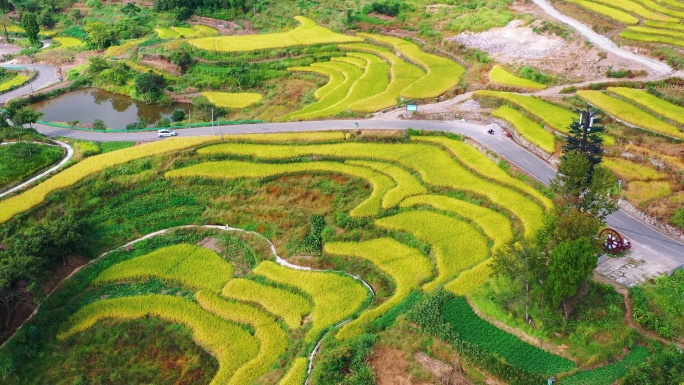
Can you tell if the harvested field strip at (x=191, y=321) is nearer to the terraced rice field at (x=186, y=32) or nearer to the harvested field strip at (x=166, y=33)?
the harvested field strip at (x=166, y=33)

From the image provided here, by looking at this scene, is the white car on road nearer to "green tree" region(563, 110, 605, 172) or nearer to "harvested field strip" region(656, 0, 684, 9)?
"green tree" region(563, 110, 605, 172)

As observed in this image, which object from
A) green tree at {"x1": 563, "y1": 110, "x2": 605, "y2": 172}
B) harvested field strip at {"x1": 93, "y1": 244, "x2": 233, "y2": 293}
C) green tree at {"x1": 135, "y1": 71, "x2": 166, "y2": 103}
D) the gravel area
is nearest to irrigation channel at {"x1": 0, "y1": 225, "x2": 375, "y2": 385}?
harvested field strip at {"x1": 93, "y1": 244, "x2": 233, "y2": 293}

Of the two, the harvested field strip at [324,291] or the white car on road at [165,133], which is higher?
the white car on road at [165,133]

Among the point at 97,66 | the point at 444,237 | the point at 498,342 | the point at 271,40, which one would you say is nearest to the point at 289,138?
the point at 444,237

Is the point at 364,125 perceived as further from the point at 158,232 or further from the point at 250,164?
the point at 158,232

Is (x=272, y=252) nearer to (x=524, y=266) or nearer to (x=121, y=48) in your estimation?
(x=524, y=266)

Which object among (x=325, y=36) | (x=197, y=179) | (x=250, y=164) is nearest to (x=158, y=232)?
(x=197, y=179)

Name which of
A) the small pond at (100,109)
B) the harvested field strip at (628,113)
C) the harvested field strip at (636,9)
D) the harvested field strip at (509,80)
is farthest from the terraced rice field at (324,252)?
the harvested field strip at (636,9)
